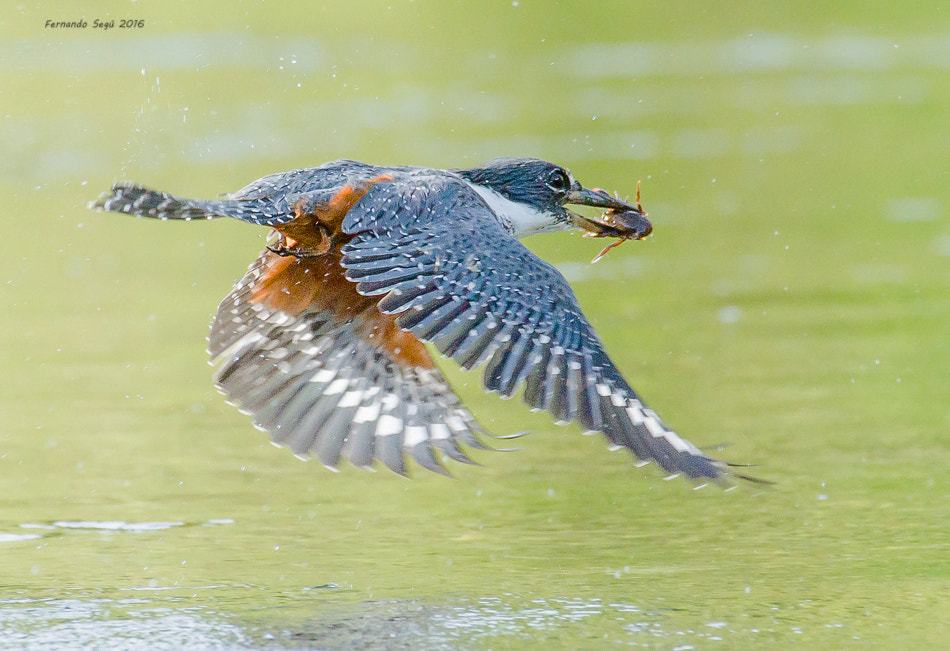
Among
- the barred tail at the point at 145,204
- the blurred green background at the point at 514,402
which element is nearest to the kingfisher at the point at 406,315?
the barred tail at the point at 145,204

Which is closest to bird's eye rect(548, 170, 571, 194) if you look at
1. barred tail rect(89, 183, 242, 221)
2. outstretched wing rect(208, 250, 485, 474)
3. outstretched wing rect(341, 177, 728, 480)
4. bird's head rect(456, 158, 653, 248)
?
bird's head rect(456, 158, 653, 248)

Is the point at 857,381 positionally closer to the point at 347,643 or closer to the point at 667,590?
the point at 667,590

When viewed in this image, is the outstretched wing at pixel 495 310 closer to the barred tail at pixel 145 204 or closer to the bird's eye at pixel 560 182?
the barred tail at pixel 145 204

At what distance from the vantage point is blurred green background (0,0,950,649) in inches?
227

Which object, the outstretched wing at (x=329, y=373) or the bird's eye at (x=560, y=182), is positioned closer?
the outstretched wing at (x=329, y=373)

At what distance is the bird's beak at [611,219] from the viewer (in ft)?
23.9

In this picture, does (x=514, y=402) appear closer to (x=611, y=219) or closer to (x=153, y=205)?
(x=611, y=219)

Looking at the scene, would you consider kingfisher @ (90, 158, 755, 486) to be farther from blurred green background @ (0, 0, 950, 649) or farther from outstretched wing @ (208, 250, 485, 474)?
blurred green background @ (0, 0, 950, 649)

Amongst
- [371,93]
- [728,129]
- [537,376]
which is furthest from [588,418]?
[371,93]

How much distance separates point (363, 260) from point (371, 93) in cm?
1149

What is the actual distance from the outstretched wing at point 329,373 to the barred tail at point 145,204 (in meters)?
0.77

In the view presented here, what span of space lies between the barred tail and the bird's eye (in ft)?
5.93

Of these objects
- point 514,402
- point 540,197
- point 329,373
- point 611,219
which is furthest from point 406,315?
point 514,402

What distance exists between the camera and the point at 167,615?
18.7 feet
